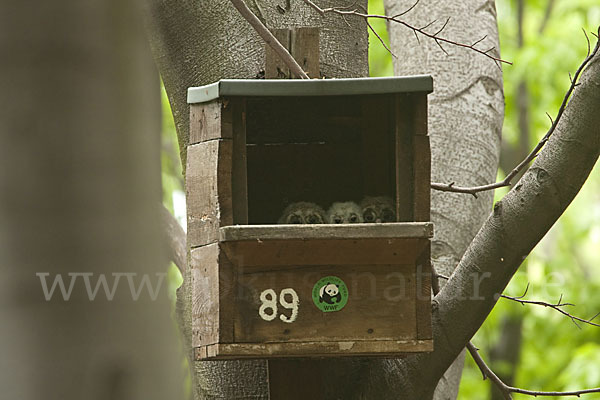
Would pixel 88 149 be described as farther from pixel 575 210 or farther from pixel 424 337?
pixel 575 210

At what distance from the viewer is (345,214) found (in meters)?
2.42

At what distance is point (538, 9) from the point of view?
884cm

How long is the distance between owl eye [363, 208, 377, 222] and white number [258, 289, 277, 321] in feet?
1.22

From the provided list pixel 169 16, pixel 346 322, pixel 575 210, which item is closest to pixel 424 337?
pixel 346 322

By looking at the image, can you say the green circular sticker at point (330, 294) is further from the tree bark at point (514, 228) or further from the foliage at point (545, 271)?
the foliage at point (545, 271)

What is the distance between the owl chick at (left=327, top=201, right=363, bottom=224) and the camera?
2.40m

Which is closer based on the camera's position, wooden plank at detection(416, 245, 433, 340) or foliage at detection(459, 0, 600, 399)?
wooden plank at detection(416, 245, 433, 340)

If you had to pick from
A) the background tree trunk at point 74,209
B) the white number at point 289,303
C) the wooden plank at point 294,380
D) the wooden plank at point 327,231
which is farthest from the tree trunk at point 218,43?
the background tree trunk at point 74,209

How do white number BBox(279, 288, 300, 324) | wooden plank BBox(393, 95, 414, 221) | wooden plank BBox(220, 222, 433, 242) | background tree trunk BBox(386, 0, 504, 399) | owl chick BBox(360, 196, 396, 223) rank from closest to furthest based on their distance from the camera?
wooden plank BBox(220, 222, 433, 242)
white number BBox(279, 288, 300, 324)
wooden plank BBox(393, 95, 414, 221)
owl chick BBox(360, 196, 396, 223)
background tree trunk BBox(386, 0, 504, 399)

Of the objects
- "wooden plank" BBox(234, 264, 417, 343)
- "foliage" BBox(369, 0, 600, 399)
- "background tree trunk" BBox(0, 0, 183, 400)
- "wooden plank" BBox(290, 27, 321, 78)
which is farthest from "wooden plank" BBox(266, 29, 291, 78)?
"foliage" BBox(369, 0, 600, 399)

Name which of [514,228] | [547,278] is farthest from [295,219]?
[547,278]

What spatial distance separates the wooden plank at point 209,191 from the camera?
87.1 inches

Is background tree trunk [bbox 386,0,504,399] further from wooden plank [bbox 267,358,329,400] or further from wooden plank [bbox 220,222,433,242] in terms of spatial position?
wooden plank [bbox 220,222,433,242]

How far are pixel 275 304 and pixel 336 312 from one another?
160mm
